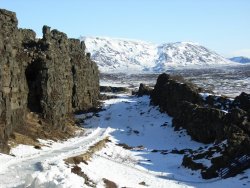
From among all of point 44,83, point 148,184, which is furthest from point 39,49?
point 148,184

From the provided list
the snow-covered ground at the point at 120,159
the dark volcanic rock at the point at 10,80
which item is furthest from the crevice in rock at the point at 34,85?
the snow-covered ground at the point at 120,159

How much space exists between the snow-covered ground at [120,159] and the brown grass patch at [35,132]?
2119mm

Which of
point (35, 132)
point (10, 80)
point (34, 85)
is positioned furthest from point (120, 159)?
point (34, 85)

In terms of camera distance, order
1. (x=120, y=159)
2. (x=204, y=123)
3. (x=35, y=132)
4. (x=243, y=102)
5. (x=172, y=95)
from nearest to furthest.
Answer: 1. (x=120, y=159)
2. (x=35, y=132)
3. (x=204, y=123)
4. (x=243, y=102)
5. (x=172, y=95)

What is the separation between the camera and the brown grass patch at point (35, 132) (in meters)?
60.7

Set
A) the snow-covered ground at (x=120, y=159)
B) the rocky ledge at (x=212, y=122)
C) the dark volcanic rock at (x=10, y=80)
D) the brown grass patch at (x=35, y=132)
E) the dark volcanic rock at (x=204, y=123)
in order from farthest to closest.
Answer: the dark volcanic rock at (x=204, y=123) < the brown grass patch at (x=35, y=132) < the dark volcanic rock at (x=10, y=80) < the rocky ledge at (x=212, y=122) < the snow-covered ground at (x=120, y=159)

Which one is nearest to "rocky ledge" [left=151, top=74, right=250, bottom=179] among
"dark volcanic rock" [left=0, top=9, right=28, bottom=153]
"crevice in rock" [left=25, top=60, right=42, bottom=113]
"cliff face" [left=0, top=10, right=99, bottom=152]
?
"cliff face" [left=0, top=10, right=99, bottom=152]

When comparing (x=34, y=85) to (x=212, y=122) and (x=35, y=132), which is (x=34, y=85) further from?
(x=212, y=122)

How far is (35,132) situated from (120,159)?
15.8 metres

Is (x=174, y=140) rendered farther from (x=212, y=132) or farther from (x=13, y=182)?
(x=13, y=182)

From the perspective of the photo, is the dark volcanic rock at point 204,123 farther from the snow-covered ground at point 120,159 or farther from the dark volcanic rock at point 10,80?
the dark volcanic rock at point 10,80

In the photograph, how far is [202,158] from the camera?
2314 inches

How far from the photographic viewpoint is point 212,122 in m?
72.4

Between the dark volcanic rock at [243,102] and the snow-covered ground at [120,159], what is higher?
the dark volcanic rock at [243,102]
